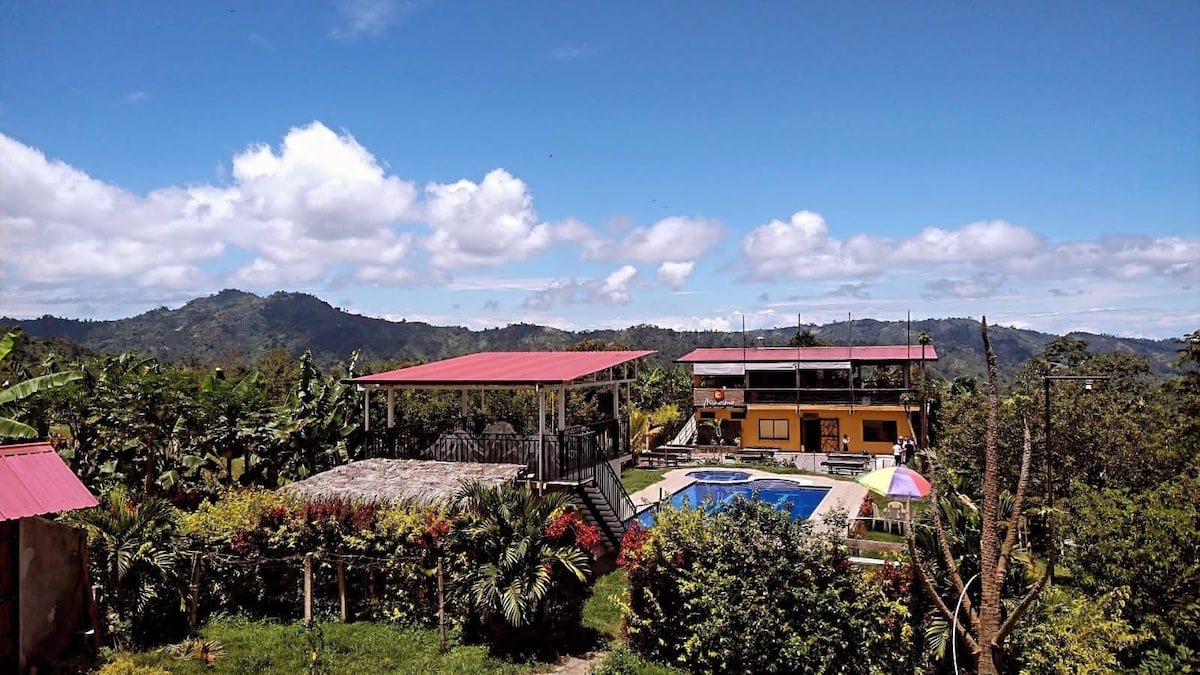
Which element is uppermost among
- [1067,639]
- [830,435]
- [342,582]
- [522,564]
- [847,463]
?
[522,564]

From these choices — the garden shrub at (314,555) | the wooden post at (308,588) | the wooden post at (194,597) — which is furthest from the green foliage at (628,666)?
the wooden post at (194,597)

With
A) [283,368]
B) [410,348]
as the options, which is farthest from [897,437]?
[410,348]

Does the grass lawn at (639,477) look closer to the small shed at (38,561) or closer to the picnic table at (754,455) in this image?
the picnic table at (754,455)

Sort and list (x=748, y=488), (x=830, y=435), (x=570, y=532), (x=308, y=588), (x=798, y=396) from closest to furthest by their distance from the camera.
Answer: (x=570, y=532) → (x=308, y=588) → (x=748, y=488) → (x=798, y=396) → (x=830, y=435)

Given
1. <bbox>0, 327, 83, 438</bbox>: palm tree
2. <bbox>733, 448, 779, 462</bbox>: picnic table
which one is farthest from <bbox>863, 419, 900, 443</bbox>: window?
Result: <bbox>0, 327, 83, 438</bbox>: palm tree

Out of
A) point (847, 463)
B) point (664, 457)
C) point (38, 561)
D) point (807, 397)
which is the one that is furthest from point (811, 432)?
point (38, 561)

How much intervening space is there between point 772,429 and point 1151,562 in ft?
102

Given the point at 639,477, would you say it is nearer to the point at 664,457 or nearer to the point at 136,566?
the point at 664,457

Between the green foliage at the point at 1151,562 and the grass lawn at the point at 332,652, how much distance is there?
28.1 feet

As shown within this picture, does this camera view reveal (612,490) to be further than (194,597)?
Yes

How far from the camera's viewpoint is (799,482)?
29250 millimetres

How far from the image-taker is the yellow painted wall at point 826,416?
38.4 metres

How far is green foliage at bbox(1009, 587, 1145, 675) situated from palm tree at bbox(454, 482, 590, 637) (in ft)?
19.8

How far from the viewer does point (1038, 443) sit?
59.3 feet
